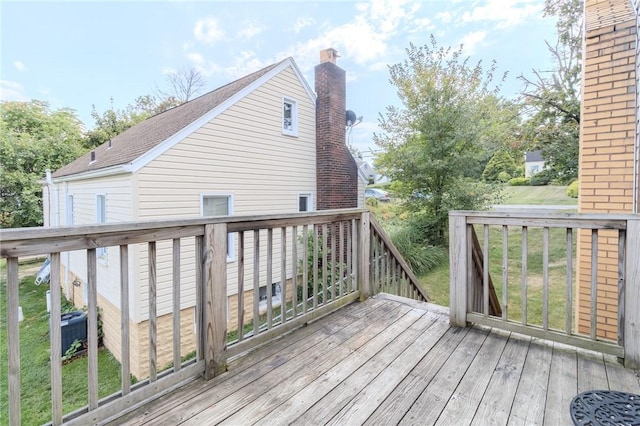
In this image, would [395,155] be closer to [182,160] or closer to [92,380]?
[182,160]

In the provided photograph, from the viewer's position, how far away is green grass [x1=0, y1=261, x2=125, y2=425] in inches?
192

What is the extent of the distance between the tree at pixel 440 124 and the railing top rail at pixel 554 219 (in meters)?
6.22

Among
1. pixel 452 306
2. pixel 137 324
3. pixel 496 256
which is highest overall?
pixel 452 306

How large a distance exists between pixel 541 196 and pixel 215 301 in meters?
17.0

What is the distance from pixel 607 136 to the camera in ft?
9.30

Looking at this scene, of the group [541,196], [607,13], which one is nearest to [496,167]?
[541,196]

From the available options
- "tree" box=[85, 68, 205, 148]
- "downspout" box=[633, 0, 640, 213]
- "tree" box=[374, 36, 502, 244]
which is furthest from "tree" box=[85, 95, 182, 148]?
"downspout" box=[633, 0, 640, 213]

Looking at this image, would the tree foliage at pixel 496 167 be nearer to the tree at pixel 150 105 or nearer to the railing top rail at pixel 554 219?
the railing top rail at pixel 554 219

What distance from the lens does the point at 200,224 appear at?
5.87 feet

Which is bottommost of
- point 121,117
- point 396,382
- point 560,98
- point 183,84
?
point 396,382

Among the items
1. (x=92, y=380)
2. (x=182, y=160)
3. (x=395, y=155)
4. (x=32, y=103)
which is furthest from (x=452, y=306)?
(x=32, y=103)

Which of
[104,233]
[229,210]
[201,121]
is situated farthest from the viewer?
[229,210]

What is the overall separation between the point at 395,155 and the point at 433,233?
2.62m

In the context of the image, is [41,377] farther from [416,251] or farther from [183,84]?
[183,84]
